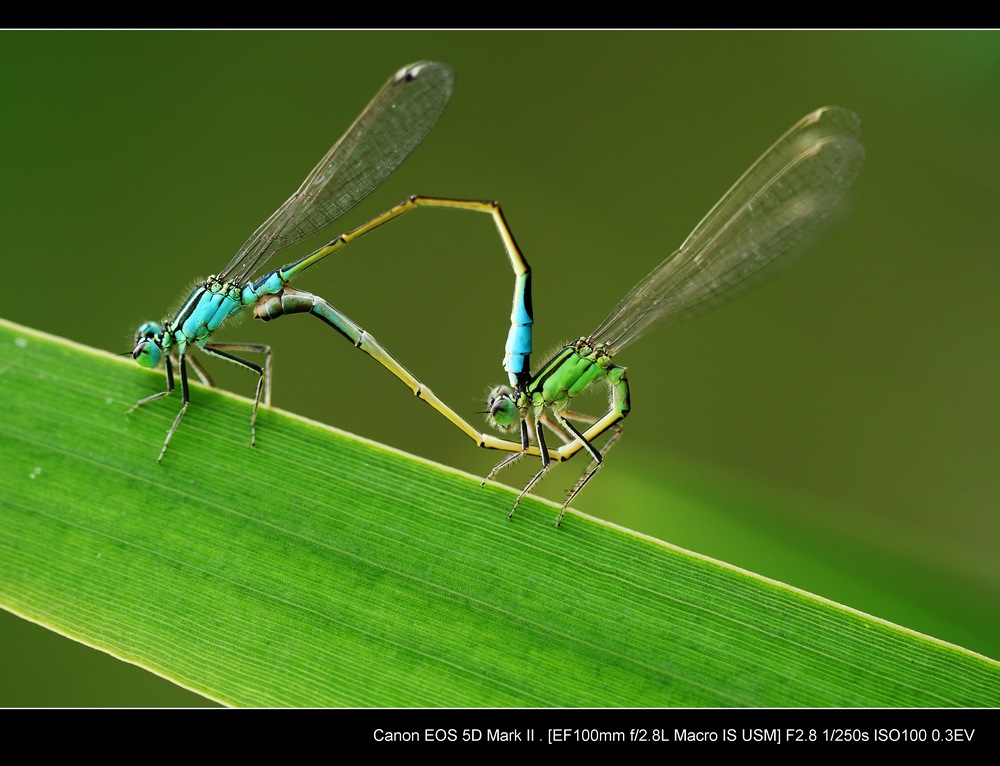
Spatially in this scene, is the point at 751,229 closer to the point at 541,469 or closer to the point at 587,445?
the point at 587,445

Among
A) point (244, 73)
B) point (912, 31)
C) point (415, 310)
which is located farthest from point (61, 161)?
point (912, 31)

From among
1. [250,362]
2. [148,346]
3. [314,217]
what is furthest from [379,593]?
[314,217]

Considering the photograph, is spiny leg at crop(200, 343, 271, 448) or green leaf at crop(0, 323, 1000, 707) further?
spiny leg at crop(200, 343, 271, 448)

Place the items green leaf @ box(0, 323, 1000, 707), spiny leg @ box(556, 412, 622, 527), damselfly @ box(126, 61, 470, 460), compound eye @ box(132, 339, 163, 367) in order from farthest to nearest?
damselfly @ box(126, 61, 470, 460) → compound eye @ box(132, 339, 163, 367) → spiny leg @ box(556, 412, 622, 527) → green leaf @ box(0, 323, 1000, 707)

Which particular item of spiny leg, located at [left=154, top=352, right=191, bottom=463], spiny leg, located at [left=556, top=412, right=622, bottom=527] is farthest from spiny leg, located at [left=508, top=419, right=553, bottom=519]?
spiny leg, located at [left=154, top=352, right=191, bottom=463]

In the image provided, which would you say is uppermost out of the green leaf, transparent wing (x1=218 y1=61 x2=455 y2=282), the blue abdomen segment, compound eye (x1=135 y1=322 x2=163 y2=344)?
transparent wing (x1=218 y1=61 x2=455 y2=282)

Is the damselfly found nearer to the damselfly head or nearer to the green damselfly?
the damselfly head

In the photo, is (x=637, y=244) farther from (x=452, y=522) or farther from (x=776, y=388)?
(x=452, y=522)
